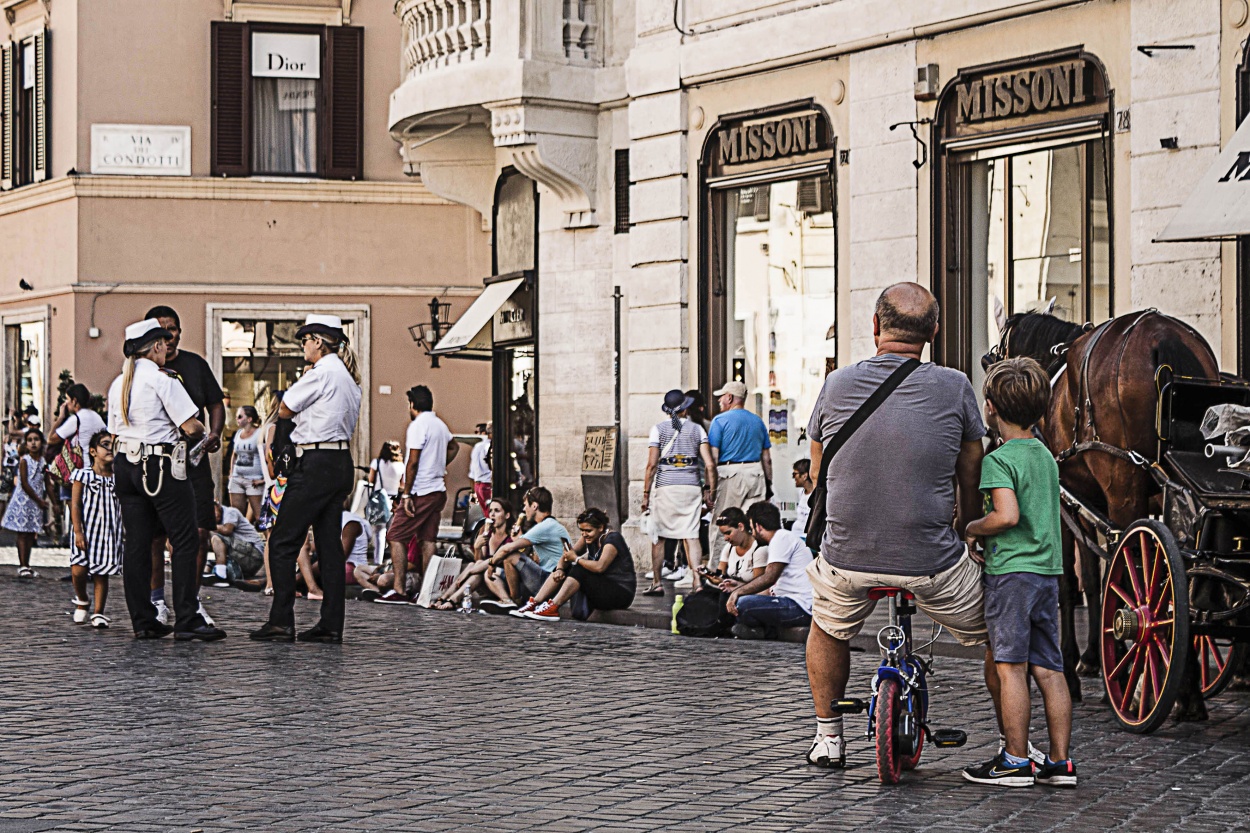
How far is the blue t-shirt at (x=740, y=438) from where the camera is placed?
54.5 feet

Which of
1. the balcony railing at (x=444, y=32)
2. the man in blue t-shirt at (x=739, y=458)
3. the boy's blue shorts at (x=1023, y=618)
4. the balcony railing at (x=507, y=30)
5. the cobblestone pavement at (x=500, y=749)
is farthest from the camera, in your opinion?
the balcony railing at (x=444, y=32)

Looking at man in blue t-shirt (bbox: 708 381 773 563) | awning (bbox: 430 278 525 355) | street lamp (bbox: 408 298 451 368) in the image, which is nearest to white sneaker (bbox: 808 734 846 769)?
man in blue t-shirt (bbox: 708 381 773 563)

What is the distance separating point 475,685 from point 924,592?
3.73 meters

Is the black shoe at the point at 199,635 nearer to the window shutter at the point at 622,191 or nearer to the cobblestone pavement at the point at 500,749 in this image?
the cobblestone pavement at the point at 500,749

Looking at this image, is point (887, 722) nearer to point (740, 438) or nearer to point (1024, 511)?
point (1024, 511)

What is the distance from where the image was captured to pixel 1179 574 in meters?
8.17

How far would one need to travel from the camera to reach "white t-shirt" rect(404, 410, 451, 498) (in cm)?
1694

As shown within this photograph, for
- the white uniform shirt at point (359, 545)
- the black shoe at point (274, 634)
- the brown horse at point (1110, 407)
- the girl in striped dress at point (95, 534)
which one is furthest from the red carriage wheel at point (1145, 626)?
the white uniform shirt at point (359, 545)

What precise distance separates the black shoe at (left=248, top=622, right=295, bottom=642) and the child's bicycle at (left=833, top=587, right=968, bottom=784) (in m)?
5.70

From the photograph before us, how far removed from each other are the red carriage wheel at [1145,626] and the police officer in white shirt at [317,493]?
16.8 feet

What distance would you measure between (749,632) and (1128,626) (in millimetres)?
5045

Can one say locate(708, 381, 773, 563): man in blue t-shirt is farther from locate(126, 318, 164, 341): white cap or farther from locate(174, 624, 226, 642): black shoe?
locate(126, 318, 164, 341): white cap

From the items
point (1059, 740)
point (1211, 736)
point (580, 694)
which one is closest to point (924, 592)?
point (1059, 740)

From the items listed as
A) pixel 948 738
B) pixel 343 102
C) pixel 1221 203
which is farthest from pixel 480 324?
pixel 948 738
